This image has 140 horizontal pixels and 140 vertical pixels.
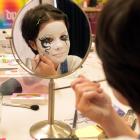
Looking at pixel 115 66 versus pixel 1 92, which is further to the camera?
pixel 1 92

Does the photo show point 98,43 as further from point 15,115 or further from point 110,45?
point 15,115

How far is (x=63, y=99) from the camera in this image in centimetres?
106

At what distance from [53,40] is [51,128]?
0.23m

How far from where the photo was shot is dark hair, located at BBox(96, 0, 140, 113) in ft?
1.44

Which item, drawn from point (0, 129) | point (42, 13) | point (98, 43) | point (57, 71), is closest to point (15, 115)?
point (0, 129)

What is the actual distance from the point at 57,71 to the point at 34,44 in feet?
0.31

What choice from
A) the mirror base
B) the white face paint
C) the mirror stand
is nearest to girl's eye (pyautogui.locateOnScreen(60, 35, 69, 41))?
the white face paint

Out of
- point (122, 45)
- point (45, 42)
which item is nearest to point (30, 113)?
point (45, 42)

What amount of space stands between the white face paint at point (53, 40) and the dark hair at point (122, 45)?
31 centimetres

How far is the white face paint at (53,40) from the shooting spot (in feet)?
2.68

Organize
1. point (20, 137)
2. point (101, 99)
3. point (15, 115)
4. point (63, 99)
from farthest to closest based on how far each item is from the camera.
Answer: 1. point (63, 99)
2. point (15, 115)
3. point (20, 137)
4. point (101, 99)

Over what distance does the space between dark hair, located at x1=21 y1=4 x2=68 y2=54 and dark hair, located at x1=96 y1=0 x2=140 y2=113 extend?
0.31 m

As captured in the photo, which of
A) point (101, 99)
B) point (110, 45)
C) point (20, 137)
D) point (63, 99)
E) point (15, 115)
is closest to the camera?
point (110, 45)

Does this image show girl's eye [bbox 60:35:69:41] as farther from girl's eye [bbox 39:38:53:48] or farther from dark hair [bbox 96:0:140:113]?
dark hair [bbox 96:0:140:113]
